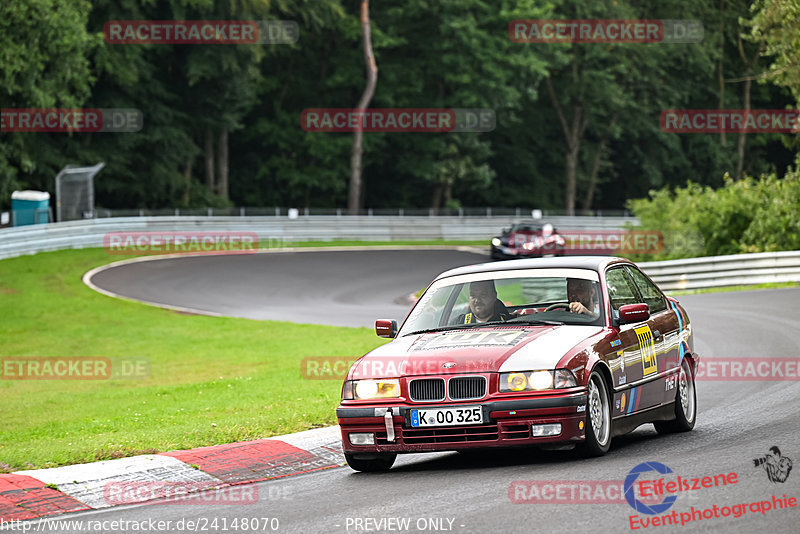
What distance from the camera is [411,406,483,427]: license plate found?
8062 mm

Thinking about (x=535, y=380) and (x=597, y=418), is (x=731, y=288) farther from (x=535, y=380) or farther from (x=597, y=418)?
(x=535, y=380)

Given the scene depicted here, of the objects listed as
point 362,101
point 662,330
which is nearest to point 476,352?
point 662,330

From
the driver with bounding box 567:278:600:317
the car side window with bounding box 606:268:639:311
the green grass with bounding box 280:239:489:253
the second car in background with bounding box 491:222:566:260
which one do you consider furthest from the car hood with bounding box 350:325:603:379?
the green grass with bounding box 280:239:489:253

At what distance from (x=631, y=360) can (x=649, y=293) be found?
133cm

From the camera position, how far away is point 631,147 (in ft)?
254

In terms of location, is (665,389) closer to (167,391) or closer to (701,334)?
(167,391)

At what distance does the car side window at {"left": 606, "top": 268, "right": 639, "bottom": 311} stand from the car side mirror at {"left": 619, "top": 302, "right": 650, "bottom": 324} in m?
0.32

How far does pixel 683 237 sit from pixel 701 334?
→ 16.5 m

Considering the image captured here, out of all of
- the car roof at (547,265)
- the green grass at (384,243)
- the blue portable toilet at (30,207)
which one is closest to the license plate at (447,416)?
the car roof at (547,265)

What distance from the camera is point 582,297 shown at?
9.48 m

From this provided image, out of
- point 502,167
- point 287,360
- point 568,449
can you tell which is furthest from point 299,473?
point 502,167

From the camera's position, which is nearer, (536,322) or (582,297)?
(536,322)

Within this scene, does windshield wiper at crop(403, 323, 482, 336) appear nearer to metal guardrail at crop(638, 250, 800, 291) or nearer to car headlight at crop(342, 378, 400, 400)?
car headlight at crop(342, 378, 400, 400)

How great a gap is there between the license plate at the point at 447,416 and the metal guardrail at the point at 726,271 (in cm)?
2187
